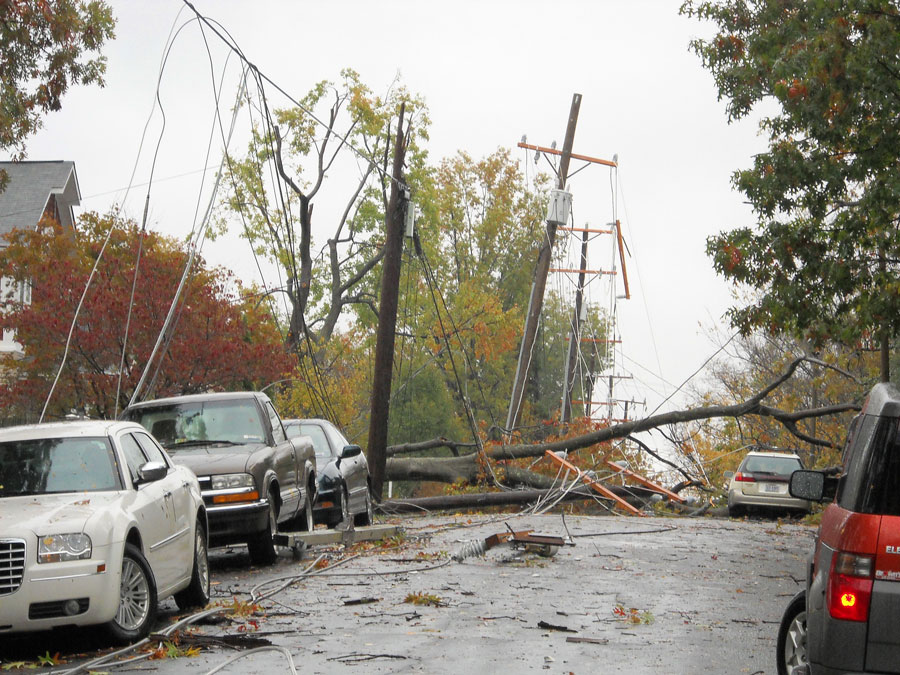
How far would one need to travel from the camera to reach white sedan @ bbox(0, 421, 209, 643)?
26.9 feet

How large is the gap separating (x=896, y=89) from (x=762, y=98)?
5129 millimetres

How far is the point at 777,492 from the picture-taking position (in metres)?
27.8

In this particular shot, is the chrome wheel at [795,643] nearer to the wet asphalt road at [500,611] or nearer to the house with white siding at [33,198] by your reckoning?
the wet asphalt road at [500,611]

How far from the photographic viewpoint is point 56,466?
378 inches

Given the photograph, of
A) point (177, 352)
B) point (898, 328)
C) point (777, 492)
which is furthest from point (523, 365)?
point (898, 328)

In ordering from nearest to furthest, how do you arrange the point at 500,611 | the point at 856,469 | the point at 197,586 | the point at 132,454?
the point at 856,469 → the point at 132,454 → the point at 500,611 → the point at 197,586

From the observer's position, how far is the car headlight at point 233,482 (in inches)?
539

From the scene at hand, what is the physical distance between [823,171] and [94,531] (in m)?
12.3

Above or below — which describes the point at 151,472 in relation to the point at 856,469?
below

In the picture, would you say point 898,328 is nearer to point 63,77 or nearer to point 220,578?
point 220,578

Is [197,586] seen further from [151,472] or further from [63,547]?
[63,547]

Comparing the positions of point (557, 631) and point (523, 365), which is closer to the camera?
point (557, 631)

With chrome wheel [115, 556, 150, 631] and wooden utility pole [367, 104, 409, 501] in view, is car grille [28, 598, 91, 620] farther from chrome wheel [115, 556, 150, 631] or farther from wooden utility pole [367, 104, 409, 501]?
wooden utility pole [367, 104, 409, 501]

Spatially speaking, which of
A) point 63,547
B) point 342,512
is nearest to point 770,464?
point 342,512
